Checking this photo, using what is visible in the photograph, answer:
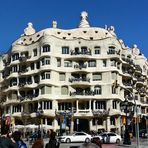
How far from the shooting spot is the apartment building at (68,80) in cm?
7956

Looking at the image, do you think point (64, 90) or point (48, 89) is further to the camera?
point (64, 90)

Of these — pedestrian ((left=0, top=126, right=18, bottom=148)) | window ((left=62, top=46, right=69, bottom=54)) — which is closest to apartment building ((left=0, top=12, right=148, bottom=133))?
window ((left=62, top=46, right=69, bottom=54))

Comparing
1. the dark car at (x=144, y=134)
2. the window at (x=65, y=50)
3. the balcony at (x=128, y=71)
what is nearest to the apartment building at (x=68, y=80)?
the window at (x=65, y=50)

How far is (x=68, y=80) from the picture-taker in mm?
82250

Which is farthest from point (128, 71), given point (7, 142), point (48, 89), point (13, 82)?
point (7, 142)

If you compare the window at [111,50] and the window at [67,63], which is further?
→ the window at [111,50]

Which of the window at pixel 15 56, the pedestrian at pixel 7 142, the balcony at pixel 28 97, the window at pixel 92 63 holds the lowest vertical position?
the pedestrian at pixel 7 142

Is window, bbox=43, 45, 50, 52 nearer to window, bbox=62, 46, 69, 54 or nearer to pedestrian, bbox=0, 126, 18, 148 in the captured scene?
window, bbox=62, 46, 69, 54

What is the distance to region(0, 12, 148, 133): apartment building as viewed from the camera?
261 feet

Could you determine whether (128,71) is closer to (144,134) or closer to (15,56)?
(15,56)

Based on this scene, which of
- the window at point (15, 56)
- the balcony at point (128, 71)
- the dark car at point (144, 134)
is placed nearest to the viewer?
the dark car at point (144, 134)

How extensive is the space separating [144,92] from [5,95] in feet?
99.0

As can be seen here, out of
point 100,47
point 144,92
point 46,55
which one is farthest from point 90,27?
point 144,92

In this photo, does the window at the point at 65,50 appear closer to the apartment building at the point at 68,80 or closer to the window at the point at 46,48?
the apartment building at the point at 68,80
